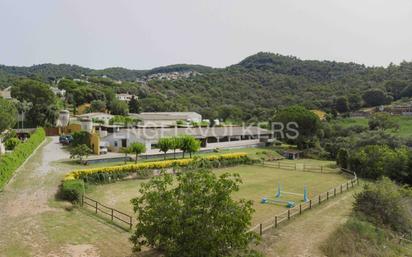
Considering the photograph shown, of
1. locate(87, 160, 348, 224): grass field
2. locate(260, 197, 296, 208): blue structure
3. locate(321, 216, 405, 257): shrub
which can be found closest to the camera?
locate(321, 216, 405, 257): shrub

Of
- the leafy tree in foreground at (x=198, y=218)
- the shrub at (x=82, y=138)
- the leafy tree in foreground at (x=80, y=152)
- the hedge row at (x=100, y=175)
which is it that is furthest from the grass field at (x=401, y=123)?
the leafy tree in foreground at (x=198, y=218)

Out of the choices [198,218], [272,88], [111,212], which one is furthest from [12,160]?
[272,88]

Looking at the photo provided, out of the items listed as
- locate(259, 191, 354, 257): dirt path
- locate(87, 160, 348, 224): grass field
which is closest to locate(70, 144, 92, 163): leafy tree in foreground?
locate(87, 160, 348, 224): grass field

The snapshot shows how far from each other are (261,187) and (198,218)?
17574mm

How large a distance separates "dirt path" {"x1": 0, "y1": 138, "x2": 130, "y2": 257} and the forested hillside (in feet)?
214

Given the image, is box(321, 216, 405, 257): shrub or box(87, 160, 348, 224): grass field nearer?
box(321, 216, 405, 257): shrub

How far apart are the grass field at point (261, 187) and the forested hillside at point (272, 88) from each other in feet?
158

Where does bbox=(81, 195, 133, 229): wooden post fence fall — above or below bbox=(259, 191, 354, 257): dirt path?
above

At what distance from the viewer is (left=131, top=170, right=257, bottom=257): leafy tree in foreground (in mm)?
11586

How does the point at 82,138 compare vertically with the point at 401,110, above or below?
below

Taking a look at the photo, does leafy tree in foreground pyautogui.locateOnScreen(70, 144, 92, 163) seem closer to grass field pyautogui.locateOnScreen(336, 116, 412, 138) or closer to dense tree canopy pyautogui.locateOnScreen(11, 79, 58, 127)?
dense tree canopy pyautogui.locateOnScreen(11, 79, 58, 127)

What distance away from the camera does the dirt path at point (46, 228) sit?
579 inches

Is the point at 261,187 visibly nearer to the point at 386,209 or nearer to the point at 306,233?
the point at 386,209

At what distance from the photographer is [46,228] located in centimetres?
1691
